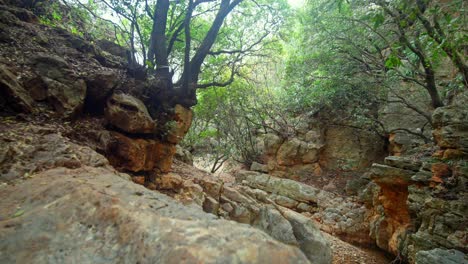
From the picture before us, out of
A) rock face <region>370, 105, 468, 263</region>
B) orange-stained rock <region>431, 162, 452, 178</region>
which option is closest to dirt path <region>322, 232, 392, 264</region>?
rock face <region>370, 105, 468, 263</region>

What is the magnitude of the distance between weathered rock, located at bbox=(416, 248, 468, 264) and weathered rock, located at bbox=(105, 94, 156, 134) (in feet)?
18.2

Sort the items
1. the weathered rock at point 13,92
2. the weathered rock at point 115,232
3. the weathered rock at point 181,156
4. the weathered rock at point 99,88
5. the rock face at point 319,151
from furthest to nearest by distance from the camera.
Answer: the rock face at point 319,151, the weathered rock at point 181,156, the weathered rock at point 99,88, the weathered rock at point 13,92, the weathered rock at point 115,232

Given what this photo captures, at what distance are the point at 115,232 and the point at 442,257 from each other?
16.7 feet

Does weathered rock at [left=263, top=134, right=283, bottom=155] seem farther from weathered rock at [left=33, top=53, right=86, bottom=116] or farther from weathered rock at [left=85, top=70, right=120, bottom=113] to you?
weathered rock at [left=33, top=53, right=86, bottom=116]

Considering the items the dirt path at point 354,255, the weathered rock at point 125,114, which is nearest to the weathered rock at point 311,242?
the dirt path at point 354,255

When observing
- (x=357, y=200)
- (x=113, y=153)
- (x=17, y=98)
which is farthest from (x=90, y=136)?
(x=357, y=200)

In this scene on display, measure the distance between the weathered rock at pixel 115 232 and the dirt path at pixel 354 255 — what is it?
20.4ft

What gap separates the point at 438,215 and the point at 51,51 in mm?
7924

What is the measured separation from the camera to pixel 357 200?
911 cm

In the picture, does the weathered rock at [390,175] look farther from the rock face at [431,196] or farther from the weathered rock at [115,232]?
the weathered rock at [115,232]

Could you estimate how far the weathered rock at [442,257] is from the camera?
3861 mm

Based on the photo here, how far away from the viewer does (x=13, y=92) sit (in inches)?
126

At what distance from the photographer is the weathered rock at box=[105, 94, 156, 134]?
4.48 m

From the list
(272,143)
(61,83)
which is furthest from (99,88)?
(272,143)
